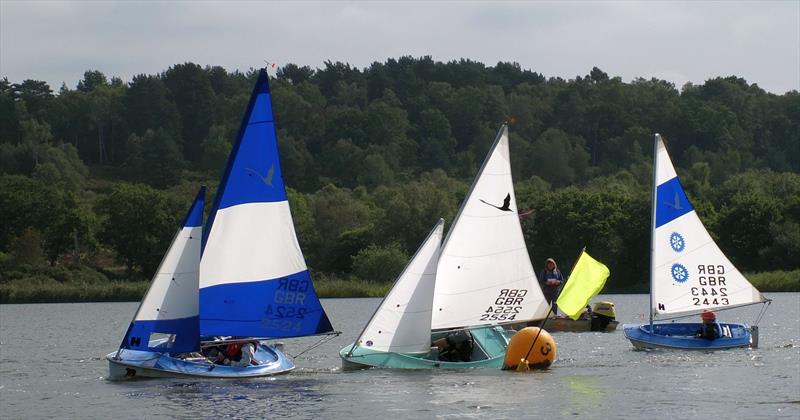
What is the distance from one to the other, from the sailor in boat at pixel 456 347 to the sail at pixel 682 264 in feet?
26.4

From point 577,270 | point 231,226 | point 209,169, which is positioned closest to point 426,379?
point 231,226

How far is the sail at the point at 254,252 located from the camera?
31.2m

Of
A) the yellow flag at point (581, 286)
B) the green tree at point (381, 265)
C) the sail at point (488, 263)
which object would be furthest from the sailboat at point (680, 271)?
the green tree at point (381, 265)

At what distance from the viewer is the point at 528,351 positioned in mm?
32812

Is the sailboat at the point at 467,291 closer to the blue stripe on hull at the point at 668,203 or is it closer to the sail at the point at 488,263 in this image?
the sail at the point at 488,263

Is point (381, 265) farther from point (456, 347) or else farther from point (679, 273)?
point (456, 347)

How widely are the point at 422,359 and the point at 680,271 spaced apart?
411 inches

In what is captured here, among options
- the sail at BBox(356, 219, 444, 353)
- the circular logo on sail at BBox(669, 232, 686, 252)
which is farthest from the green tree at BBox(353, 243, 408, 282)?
the sail at BBox(356, 219, 444, 353)

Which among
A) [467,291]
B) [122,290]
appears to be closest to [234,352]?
[467,291]

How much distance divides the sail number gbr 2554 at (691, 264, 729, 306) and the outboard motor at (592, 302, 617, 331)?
5983 millimetres

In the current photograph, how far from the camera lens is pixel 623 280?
321 feet

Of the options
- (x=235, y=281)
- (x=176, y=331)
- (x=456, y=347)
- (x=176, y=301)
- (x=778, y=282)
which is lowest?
(x=778, y=282)

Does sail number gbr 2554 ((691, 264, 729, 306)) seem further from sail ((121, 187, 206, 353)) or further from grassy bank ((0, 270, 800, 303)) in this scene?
grassy bank ((0, 270, 800, 303))

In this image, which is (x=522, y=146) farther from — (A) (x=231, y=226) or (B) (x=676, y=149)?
(A) (x=231, y=226)
